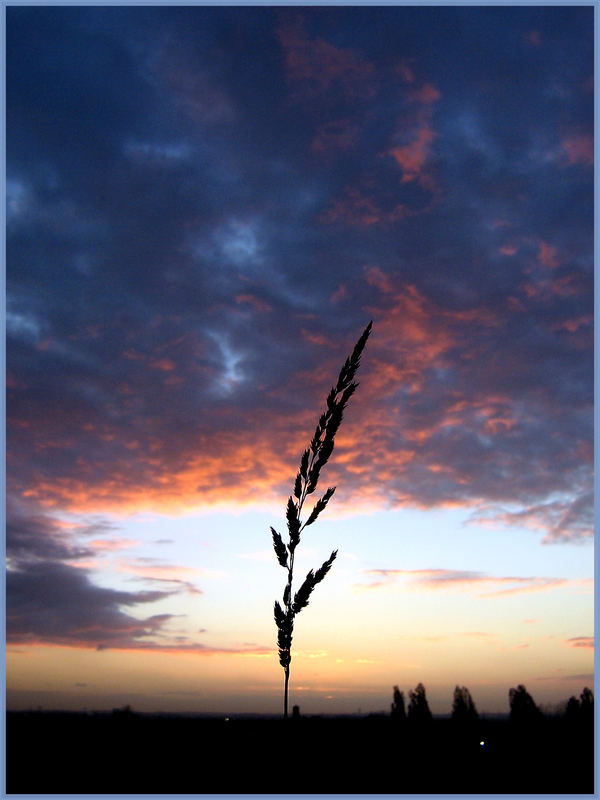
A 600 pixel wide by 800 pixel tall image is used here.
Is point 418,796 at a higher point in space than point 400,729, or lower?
higher

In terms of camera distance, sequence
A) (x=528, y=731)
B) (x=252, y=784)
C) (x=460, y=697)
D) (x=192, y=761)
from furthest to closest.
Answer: (x=460, y=697) < (x=528, y=731) < (x=192, y=761) < (x=252, y=784)

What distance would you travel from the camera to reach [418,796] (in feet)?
15.1

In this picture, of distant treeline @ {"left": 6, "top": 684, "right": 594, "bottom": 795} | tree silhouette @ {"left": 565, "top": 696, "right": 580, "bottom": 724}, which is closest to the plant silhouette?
distant treeline @ {"left": 6, "top": 684, "right": 594, "bottom": 795}

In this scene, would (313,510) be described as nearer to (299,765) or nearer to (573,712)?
(299,765)

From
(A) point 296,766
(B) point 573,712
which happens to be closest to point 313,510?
(A) point 296,766

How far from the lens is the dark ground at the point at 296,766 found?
14.9 ft

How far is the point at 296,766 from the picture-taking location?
4215 millimetres

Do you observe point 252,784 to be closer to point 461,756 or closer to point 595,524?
point 461,756

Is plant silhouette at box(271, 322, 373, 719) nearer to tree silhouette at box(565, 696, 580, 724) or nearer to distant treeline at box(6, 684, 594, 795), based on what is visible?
distant treeline at box(6, 684, 594, 795)

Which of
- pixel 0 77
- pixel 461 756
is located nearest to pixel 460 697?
pixel 461 756

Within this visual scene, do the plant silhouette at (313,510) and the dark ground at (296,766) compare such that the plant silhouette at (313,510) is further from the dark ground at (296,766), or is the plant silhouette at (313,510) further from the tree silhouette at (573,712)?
the tree silhouette at (573,712)

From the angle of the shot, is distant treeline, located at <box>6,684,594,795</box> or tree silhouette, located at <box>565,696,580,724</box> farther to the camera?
tree silhouette, located at <box>565,696,580,724</box>

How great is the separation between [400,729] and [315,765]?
20.2ft

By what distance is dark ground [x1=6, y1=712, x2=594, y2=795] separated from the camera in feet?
14.9
